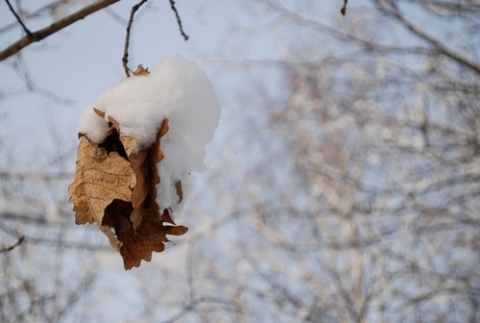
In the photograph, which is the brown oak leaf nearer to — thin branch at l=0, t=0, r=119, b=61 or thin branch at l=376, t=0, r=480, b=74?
thin branch at l=0, t=0, r=119, b=61

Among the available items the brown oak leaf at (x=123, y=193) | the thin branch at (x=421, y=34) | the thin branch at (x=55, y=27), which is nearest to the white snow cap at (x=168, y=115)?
the brown oak leaf at (x=123, y=193)

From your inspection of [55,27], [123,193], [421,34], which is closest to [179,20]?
[55,27]

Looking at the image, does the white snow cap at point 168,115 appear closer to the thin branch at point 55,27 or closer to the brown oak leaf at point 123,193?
the brown oak leaf at point 123,193

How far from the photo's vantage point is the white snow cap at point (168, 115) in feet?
2.64

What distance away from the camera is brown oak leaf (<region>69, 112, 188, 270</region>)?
→ 76cm

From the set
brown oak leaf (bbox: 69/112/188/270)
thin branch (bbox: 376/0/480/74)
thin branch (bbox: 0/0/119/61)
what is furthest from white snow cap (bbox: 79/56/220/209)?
thin branch (bbox: 376/0/480/74)

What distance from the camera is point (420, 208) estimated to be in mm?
4230

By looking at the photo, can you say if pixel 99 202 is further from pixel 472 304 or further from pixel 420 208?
pixel 472 304

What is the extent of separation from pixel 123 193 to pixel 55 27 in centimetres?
44

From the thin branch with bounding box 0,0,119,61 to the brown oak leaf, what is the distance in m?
0.23

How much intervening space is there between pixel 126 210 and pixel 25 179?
3511 mm

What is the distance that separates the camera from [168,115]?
33.5 inches

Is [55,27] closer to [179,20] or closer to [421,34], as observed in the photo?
[179,20]

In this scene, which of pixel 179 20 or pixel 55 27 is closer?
pixel 55 27
